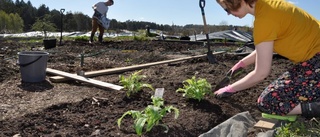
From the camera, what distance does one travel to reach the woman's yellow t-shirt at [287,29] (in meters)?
2.25

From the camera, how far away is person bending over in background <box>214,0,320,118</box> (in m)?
2.26

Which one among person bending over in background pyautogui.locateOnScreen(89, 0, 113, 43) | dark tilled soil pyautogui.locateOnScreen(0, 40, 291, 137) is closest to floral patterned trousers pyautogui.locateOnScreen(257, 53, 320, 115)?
dark tilled soil pyautogui.locateOnScreen(0, 40, 291, 137)

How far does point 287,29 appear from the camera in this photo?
93.8 inches

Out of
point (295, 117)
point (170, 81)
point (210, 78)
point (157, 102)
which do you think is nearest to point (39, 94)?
point (170, 81)

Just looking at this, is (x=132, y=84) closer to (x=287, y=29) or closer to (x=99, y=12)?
(x=287, y=29)

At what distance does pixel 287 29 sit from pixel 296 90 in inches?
18.5

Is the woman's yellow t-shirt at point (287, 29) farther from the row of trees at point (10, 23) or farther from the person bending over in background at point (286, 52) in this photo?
the row of trees at point (10, 23)

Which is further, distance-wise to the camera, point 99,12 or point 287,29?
point 99,12

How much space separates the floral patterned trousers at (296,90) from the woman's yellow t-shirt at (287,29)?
8cm

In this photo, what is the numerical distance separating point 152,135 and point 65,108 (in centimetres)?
103

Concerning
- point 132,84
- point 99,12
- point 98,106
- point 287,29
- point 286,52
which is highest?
point 99,12

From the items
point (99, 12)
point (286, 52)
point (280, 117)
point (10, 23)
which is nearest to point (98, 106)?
point (280, 117)

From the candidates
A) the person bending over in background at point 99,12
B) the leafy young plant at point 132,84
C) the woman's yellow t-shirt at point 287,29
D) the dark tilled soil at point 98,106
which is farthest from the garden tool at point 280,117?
the person bending over in background at point 99,12

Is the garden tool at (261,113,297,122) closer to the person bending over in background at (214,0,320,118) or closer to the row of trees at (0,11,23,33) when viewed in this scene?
the person bending over in background at (214,0,320,118)
